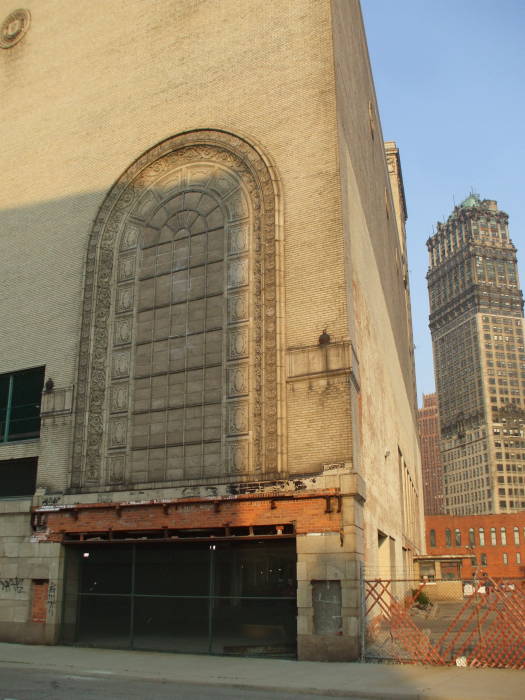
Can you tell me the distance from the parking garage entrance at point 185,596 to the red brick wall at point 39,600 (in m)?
0.69

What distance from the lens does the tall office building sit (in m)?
163

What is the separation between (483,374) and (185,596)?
167m

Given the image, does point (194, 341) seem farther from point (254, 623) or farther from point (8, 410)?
point (254, 623)

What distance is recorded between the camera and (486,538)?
4532 inches

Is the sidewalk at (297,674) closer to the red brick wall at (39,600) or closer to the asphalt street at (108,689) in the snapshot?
the asphalt street at (108,689)

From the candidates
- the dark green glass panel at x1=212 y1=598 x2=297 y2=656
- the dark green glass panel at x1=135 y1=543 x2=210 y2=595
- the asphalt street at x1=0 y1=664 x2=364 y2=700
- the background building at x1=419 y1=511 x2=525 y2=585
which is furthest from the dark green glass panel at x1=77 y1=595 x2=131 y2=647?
the background building at x1=419 y1=511 x2=525 y2=585

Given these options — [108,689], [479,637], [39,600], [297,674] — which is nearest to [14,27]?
[39,600]

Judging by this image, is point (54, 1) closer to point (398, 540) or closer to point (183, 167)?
point (183, 167)

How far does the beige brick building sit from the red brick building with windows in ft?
300

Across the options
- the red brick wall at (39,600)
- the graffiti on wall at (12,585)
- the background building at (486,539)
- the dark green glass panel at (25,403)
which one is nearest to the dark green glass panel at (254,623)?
the red brick wall at (39,600)

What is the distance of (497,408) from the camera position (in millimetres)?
170375

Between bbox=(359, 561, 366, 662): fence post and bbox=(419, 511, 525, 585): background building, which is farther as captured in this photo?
bbox=(419, 511, 525, 585): background building

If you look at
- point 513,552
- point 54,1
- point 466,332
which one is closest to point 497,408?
point 466,332

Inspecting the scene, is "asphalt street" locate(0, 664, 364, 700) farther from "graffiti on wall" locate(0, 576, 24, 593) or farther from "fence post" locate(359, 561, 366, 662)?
"graffiti on wall" locate(0, 576, 24, 593)
